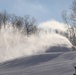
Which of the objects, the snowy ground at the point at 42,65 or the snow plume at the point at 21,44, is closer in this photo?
the snowy ground at the point at 42,65

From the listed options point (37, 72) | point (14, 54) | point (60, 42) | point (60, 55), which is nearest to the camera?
point (37, 72)

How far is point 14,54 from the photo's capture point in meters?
18.4

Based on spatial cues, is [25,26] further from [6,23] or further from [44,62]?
[44,62]

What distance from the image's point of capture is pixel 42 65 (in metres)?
11.8

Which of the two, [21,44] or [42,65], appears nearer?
[42,65]

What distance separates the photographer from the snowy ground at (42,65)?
10.9 metres

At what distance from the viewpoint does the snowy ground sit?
10936 mm

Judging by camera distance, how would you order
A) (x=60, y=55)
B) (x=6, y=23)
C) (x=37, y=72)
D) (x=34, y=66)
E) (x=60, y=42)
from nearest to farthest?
1. (x=37, y=72)
2. (x=34, y=66)
3. (x=60, y=55)
4. (x=60, y=42)
5. (x=6, y=23)

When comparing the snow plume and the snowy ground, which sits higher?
the snow plume

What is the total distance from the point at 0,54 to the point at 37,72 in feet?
27.5

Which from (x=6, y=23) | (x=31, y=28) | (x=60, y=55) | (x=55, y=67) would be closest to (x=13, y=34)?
(x=60, y=55)

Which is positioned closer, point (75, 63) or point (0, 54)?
point (75, 63)

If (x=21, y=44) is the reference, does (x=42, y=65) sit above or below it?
below

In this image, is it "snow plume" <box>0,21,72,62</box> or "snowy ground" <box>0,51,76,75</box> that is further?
"snow plume" <box>0,21,72,62</box>
